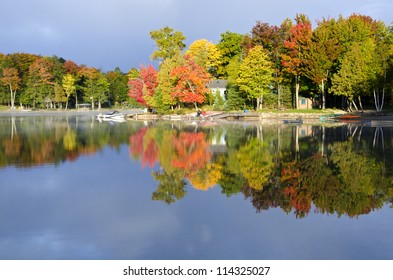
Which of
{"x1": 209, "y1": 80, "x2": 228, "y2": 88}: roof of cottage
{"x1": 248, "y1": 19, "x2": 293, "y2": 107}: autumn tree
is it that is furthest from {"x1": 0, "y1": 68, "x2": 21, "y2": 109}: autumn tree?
{"x1": 248, "y1": 19, "x2": 293, "y2": 107}: autumn tree

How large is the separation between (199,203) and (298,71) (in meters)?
44.7

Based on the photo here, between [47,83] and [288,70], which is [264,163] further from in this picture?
[47,83]

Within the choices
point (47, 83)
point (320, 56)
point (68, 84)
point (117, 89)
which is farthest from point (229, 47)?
point (47, 83)

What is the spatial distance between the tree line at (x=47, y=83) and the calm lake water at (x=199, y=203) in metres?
75.2

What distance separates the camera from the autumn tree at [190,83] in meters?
58.7

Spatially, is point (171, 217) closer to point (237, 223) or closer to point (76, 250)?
point (237, 223)

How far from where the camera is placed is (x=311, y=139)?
98.1 ft

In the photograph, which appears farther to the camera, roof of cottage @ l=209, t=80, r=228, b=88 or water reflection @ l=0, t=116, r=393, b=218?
roof of cottage @ l=209, t=80, r=228, b=88

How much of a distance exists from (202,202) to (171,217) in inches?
73.3

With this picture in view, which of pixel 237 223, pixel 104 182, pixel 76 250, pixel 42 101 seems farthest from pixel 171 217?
pixel 42 101

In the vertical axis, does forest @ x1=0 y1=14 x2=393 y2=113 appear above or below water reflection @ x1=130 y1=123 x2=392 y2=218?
above

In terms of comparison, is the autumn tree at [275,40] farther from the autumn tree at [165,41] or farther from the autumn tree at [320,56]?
the autumn tree at [165,41]

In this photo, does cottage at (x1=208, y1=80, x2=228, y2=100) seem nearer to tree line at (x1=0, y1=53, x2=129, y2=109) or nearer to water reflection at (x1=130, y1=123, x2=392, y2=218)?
water reflection at (x1=130, y1=123, x2=392, y2=218)

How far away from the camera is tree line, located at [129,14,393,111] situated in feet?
163
